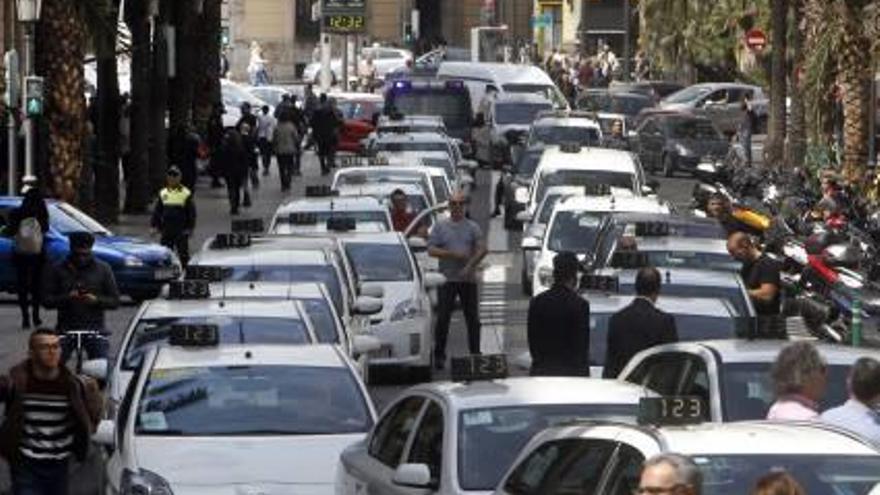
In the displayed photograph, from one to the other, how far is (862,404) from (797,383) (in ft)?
1.16

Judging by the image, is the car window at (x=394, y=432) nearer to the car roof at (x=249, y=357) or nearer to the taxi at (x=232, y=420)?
the taxi at (x=232, y=420)

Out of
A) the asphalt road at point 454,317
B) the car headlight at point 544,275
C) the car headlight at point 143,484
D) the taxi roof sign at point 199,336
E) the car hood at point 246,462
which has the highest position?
the taxi roof sign at point 199,336

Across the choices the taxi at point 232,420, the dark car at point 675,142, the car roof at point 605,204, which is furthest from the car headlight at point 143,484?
the dark car at point 675,142

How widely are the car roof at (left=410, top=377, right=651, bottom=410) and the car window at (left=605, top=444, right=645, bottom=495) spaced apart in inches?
95.5

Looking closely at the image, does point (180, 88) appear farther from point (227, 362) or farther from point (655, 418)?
point (655, 418)

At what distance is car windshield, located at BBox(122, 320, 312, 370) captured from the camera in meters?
17.6

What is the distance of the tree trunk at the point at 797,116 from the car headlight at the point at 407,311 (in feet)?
97.2

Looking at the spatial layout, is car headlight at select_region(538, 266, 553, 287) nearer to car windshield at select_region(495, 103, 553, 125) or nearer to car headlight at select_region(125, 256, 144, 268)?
car headlight at select_region(125, 256, 144, 268)

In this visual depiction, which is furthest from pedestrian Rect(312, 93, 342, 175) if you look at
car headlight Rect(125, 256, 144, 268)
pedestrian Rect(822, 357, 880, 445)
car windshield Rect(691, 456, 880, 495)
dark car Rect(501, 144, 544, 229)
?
car windshield Rect(691, 456, 880, 495)

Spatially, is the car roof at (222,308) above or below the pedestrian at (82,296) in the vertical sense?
above

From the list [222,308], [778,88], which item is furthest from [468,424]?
[778,88]

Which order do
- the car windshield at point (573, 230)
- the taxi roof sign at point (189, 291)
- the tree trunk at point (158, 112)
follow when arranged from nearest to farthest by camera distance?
1. the taxi roof sign at point (189, 291)
2. the car windshield at point (573, 230)
3. the tree trunk at point (158, 112)

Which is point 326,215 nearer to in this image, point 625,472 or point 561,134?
point 625,472

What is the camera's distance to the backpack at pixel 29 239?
3002cm
